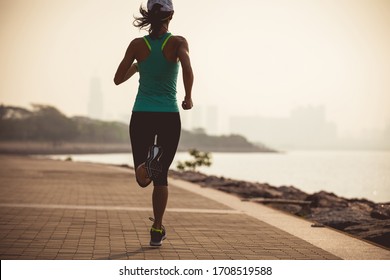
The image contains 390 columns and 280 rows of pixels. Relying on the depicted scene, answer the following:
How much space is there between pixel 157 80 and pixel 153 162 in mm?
686

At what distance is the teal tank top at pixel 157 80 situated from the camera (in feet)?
20.8

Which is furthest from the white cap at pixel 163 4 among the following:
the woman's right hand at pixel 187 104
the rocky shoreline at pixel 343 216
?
the rocky shoreline at pixel 343 216

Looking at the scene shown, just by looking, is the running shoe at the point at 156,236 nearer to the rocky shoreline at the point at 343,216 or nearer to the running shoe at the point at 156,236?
the running shoe at the point at 156,236

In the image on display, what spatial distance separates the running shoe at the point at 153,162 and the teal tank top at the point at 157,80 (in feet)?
1.10

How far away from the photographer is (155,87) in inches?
250

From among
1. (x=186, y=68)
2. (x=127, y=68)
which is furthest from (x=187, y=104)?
(x=127, y=68)

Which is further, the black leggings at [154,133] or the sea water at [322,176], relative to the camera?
Answer: the sea water at [322,176]

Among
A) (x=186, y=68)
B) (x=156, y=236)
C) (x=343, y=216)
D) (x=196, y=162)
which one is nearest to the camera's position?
(x=186, y=68)

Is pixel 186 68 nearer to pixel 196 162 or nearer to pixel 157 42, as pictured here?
pixel 157 42

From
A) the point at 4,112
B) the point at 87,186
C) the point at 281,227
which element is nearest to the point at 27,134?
the point at 4,112

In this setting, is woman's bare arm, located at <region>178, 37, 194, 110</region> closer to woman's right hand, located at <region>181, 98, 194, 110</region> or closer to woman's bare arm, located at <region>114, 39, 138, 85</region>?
woman's right hand, located at <region>181, 98, 194, 110</region>

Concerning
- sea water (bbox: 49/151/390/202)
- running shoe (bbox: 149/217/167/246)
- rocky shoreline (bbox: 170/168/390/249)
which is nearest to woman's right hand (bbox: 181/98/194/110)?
running shoe (bbox: 149/217/167/246)

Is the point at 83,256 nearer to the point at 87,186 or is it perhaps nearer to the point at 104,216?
the point at 104,216

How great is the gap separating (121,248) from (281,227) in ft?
9.28
